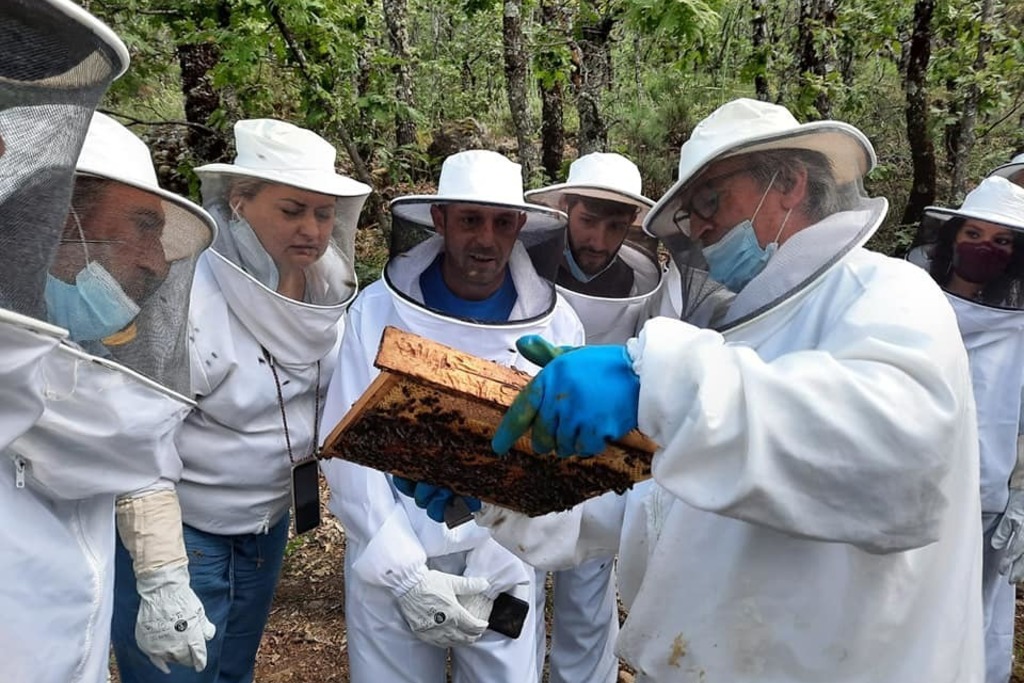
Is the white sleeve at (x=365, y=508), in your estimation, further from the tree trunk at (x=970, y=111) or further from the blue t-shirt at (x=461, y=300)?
the tree trunk at (x=970, y=111)

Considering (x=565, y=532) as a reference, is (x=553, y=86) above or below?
below

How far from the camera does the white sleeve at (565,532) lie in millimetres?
2037

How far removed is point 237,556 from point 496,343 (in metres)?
1.34

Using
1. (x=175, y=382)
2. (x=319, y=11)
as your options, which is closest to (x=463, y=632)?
(x=175, y=382)

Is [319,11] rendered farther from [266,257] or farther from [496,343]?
[496,343]

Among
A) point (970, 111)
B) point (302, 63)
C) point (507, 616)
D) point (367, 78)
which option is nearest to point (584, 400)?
point (507, 616)

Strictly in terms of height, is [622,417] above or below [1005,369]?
above

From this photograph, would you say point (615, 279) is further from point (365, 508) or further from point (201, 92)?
point (201, 92)

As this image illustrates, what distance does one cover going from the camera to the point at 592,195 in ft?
12.1

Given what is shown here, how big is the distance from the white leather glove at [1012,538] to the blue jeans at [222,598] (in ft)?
11.0

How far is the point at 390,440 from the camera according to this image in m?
1.81

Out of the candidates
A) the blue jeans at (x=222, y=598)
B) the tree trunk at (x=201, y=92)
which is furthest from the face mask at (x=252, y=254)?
the tree trunk at (x=201, y=92)

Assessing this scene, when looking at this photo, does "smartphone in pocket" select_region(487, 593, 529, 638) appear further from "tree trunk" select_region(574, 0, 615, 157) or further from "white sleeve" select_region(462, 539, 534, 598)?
"tree trunk" select_region(574, 0, 615, 157)

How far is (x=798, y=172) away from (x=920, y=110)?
295 inches
